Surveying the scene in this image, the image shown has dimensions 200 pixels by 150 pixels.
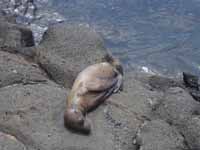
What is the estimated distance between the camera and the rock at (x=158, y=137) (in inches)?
185

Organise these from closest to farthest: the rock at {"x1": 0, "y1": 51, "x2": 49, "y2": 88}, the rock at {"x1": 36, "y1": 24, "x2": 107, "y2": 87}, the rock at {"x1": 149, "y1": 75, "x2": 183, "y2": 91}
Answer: the rock at {"x1": 0, "y1": 51, "x2": 49, "y2": 88}, the rock at {"x1": 36, "y1": 24, "x2": 107, "y2": 87}, the rock at {"x1": 149, "y1": 75, "x2": 183, "y2": 91}

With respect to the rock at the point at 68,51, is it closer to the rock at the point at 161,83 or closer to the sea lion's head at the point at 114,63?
the sea lion's head at the point at 114,63

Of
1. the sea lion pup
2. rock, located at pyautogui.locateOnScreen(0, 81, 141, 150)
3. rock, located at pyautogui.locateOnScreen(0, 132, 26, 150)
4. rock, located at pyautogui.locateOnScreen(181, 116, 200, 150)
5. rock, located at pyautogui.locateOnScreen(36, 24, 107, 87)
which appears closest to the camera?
rock, located at pyautogui.locateOnScreen(0, 132, 26, 150)

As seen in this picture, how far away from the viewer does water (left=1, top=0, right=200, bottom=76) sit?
10.2 m

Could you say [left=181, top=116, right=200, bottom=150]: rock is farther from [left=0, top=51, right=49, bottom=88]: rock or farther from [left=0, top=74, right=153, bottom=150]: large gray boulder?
[left=0, top=51, right=49, bottom=88]: rock

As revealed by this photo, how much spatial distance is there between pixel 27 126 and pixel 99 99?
2.95 ft

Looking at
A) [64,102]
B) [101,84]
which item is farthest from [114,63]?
[64,102]

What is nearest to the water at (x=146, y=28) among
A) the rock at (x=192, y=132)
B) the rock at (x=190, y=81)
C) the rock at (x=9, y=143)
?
the rock at (x=190, y=81)

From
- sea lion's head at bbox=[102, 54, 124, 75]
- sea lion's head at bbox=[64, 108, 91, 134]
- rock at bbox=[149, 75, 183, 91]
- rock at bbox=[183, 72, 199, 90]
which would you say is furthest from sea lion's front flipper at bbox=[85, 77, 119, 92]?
rock at bbox=[183, 72, 199, 90]

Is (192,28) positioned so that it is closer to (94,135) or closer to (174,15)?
(174,15)

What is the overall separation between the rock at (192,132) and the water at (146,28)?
461 cm

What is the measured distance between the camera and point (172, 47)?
35.7ft

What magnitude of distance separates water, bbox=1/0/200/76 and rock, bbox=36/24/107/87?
322cm

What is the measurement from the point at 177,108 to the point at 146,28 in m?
6.18
